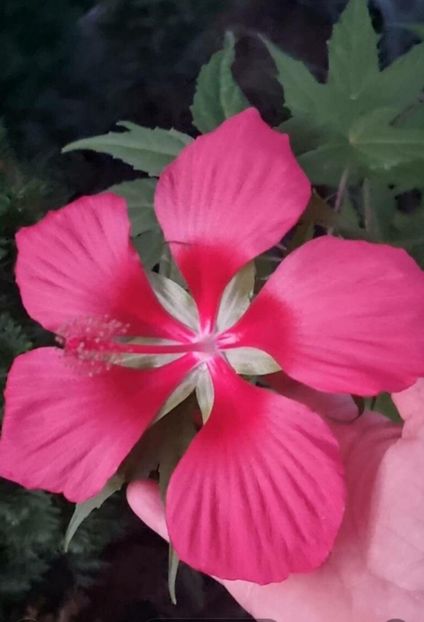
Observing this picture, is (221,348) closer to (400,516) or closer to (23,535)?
(400,516)

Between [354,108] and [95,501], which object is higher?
[354,108]

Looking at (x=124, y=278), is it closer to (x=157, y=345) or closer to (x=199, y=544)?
(x=157, y=345)

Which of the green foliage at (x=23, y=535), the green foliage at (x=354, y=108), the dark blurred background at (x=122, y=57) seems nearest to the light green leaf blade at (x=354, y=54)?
the green foliage at (x=354, y=108)

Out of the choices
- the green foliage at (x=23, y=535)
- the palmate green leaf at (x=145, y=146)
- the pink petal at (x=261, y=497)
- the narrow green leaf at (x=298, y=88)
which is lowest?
the green foliage at (x=23, y=535)

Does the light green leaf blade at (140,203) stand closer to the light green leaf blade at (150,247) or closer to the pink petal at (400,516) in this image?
the light green leaf blade at (150,247)

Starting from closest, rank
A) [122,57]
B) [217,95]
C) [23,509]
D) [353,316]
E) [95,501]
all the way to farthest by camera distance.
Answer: [353,316] < [95,501] < [217,95] < [23,509] < [122,57]

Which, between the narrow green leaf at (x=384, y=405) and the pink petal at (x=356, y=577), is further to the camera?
the narrow green leaf at (x=384, y=405)

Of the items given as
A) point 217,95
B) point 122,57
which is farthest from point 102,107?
point 217,95
